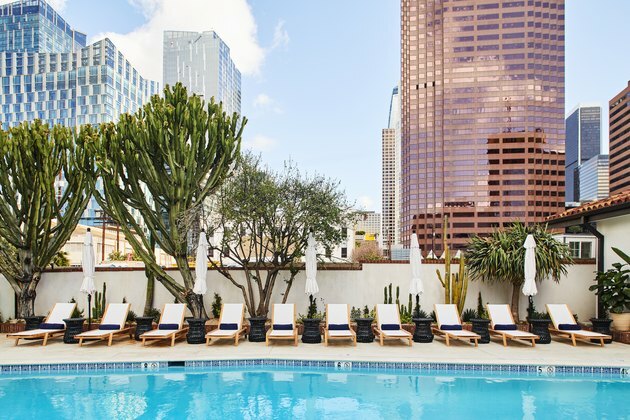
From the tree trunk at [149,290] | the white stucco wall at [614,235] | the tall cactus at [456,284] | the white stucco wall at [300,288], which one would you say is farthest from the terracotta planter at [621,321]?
the tree trunk at [149,290]

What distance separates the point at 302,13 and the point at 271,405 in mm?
34987

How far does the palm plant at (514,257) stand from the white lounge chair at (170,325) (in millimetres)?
7617

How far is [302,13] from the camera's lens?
123ft

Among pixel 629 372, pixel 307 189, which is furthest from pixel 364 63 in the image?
pixel 629 372

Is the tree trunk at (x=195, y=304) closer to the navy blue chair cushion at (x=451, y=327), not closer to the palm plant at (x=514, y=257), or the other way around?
the navy blue chair cushion at (x=451, y=327)

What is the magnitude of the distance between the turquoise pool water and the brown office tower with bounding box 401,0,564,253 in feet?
335

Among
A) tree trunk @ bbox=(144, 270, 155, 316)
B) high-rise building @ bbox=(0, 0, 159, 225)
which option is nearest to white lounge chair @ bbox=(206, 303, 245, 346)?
tree trunk @ bbox=(144, 270, 155, 316)

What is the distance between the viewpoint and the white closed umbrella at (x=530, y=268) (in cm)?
1165

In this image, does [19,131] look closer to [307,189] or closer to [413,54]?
[307,189]

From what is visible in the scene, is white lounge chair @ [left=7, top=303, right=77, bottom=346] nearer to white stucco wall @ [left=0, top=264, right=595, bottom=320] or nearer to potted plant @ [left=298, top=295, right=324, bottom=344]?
white stucco wall @ [left=0, top=264, right=595, bottom=320]

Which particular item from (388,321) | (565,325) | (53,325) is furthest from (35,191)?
(565,325)

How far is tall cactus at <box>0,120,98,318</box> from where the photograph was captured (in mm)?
12469

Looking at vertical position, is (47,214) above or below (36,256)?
above

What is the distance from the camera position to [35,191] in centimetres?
1261
